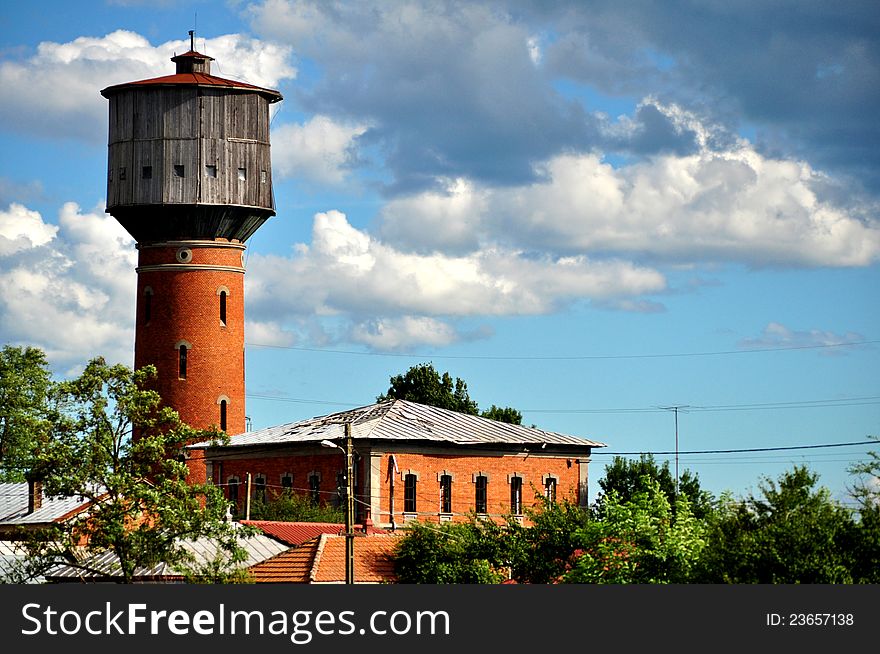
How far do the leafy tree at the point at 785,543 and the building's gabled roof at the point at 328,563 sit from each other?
1540 cm

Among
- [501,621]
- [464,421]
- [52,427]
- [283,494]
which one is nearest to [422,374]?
[464,421]

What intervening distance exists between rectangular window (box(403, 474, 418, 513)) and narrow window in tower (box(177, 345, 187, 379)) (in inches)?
450

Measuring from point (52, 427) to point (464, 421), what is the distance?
3147cm

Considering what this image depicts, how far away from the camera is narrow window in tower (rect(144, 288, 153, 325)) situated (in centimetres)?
7281

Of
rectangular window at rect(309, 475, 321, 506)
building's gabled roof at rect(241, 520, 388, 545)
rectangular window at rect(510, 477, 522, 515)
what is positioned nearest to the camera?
building's gabled roof at rect(241, 520, 388, 545)

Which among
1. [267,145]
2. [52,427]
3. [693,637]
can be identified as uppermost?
[267,145]

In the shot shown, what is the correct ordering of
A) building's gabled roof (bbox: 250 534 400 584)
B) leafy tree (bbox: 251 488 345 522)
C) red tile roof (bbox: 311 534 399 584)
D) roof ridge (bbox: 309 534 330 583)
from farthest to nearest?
leafy tree (bbox: 251 488 345 522) → red tile roof (bbox: 311 534 399 584) → building's gabled roof (bbox: 250 534 400 584) → roof ridge (bbox: 309 534 330 583)

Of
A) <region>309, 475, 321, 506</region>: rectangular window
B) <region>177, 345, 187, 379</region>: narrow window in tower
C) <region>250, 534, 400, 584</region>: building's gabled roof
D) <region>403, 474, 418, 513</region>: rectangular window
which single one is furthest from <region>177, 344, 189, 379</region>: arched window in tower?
<region>250, 534, 400, 584</region>: building's gabled roof

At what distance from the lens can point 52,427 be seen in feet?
140

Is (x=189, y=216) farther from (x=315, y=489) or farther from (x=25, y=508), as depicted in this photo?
(x=25, y=508)

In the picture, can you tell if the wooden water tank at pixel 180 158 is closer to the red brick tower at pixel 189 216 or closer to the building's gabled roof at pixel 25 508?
the red brick tower at pixel 189 216

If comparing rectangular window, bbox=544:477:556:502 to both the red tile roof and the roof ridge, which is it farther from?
the roof ridge

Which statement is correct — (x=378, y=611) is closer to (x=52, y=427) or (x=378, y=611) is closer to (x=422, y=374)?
(x=52, y=427)

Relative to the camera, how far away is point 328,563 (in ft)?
168
